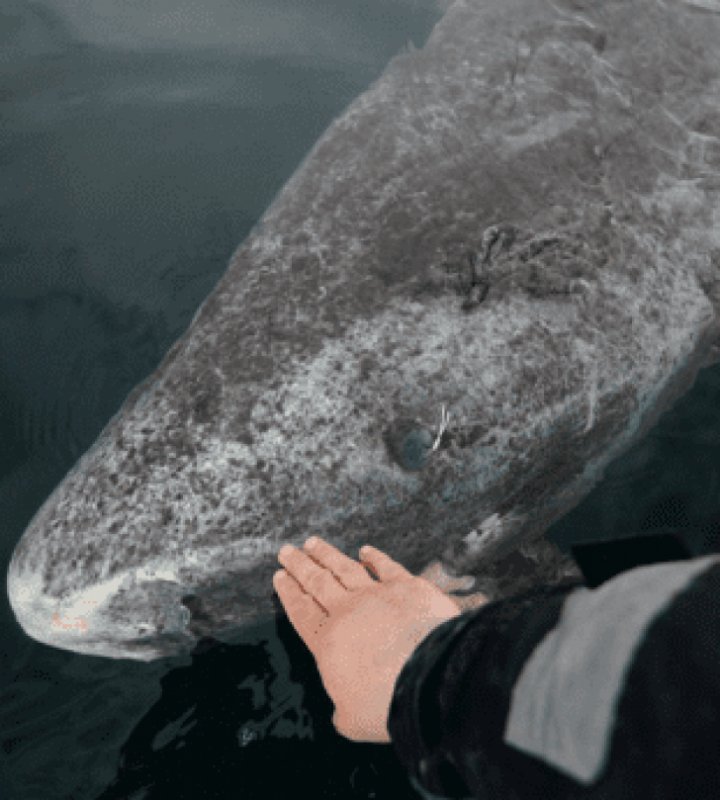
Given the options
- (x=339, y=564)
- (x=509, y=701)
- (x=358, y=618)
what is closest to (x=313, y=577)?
(x=339, y=564)

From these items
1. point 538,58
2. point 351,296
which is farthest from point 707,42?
point 351,296

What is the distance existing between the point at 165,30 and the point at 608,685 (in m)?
8.67

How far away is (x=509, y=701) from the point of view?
177cm

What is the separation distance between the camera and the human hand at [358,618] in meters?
2.88

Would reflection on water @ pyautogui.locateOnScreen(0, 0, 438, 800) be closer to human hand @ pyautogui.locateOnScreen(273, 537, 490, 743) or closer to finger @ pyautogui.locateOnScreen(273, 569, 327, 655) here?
finger @ pyautogui.locateOnScreen(273, 569, 327, 655)

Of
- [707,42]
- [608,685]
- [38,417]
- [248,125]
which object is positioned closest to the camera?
[608,685]

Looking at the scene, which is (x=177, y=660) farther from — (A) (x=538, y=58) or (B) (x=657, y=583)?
(A) (x=538, y=58)

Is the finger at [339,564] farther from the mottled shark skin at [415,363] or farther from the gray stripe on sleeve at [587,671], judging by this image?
the gray stripe on sleeve at [587,671]

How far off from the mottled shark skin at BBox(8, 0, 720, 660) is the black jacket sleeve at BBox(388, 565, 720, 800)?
1228mm

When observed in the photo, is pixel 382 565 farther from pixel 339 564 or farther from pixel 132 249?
pixel 132 249

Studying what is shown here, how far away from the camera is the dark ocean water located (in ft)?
12.1

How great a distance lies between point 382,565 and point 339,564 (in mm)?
205

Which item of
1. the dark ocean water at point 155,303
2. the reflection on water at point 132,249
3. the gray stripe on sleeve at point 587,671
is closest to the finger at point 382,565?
the dark ocean water at point 155,303

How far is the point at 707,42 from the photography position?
208 inches
